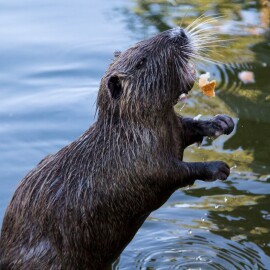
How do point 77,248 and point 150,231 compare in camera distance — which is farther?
point 150,231

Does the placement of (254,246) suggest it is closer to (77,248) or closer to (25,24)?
(77,248)

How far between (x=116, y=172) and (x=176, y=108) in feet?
8.81

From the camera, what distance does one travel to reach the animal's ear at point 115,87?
495 cm

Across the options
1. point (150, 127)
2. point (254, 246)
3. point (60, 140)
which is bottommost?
point (254, 246)

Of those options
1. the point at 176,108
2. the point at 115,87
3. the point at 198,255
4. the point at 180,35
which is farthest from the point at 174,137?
the point at 176,108

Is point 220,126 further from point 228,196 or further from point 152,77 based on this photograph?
point 228,196

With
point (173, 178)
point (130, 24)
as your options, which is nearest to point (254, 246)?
point (173, 178)

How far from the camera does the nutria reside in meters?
4.98

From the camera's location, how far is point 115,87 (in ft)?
16.3

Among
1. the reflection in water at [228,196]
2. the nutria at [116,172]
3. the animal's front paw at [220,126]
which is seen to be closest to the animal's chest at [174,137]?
the nutria at [116,172]

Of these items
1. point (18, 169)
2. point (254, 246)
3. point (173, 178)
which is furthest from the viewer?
point (18, 169)

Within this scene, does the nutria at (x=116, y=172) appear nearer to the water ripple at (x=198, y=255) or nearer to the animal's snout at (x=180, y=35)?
the animal's snout at (x=180, y=35)

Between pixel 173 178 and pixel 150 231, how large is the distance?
47.0 inches

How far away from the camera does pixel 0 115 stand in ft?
24.7
